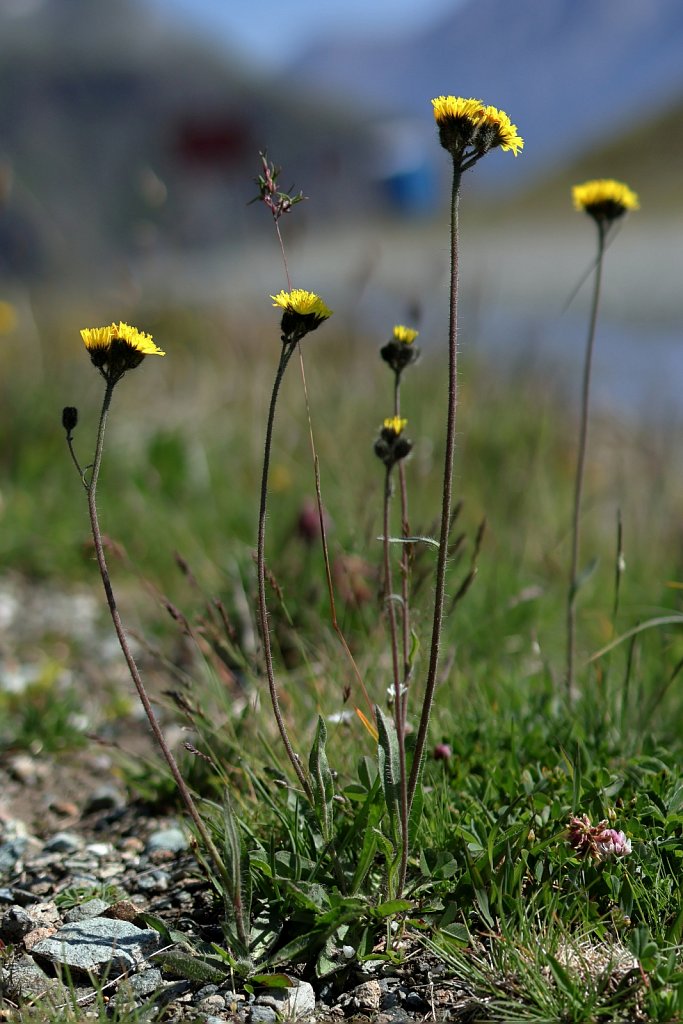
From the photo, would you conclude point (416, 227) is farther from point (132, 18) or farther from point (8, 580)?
point (132, 18)

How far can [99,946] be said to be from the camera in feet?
5.26

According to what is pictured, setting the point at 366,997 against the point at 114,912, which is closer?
the point at 366,997

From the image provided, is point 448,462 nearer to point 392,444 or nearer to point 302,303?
point 392,444

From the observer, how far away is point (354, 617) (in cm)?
284

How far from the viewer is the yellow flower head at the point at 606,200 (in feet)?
6.53

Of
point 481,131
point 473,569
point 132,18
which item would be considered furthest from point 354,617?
point 132,18

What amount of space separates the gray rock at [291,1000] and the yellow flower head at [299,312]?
960 mm

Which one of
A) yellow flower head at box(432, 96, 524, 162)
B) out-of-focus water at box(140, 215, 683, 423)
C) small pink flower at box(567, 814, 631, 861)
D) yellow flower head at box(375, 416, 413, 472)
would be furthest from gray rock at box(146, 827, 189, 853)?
yellow flower head at box(432, 96, 524, 162)

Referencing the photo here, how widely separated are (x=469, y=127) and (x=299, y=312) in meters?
0.34

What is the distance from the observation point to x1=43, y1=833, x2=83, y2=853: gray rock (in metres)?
2.03

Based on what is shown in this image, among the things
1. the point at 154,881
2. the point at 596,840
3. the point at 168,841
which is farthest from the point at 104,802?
the point at 596,840

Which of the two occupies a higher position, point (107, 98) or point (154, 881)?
point (107, 98)

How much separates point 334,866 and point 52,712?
Answer: 1.23 metres

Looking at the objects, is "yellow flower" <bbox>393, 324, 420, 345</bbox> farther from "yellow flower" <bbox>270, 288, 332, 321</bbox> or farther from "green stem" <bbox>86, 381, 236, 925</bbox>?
"green stem" <bbox>86, 381, 236, 925</bbox>
